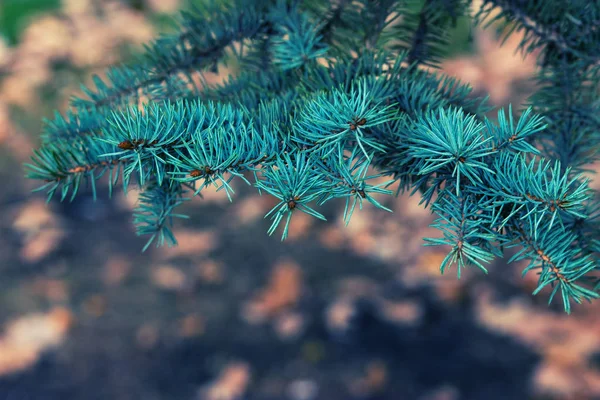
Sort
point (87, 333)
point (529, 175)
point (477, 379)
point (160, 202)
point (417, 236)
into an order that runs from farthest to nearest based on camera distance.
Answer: point (417, 236)
point (87, 333)
point (477, 379)
point (160, 202)
point (529, 175)

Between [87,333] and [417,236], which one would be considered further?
[417,236]

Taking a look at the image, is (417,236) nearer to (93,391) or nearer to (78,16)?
(93,391)

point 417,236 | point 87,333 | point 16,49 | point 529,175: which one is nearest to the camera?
point 529,175

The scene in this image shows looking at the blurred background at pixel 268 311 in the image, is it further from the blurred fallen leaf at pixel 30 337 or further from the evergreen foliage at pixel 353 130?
the evergreen foliage at pixel 353 130

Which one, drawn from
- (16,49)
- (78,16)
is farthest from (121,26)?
(16,49)

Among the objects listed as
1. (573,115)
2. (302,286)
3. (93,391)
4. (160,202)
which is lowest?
(93,391)

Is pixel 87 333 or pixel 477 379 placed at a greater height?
pixel 477 379

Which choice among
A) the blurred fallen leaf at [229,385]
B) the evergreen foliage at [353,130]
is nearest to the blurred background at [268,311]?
the blurred fallen leaf at [229,385]
